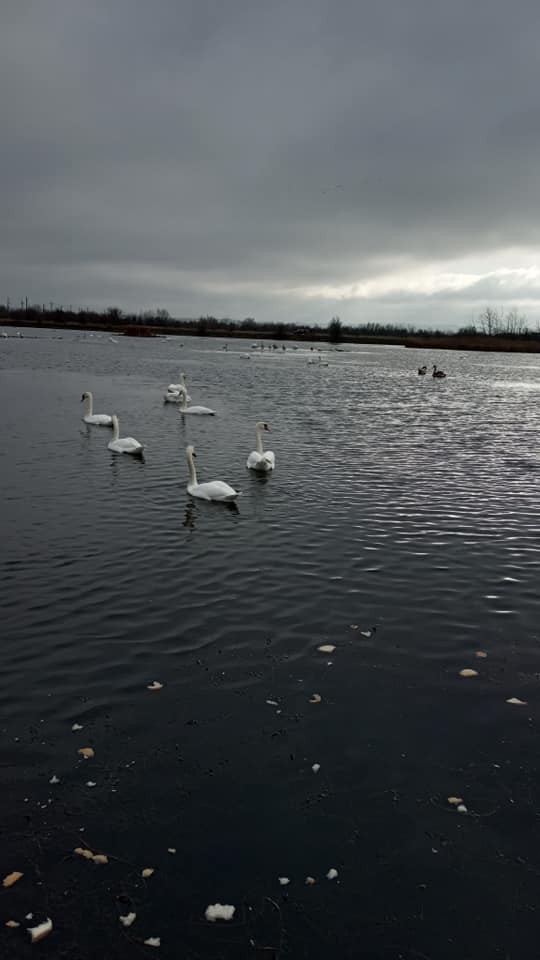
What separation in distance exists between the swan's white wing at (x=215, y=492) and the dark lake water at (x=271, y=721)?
290mm

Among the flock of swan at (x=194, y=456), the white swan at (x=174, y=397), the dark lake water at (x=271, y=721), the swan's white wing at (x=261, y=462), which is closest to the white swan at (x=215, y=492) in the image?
the flock of swan at (x=194, y=456)

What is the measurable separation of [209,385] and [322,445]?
81.4ft

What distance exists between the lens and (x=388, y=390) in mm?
48062

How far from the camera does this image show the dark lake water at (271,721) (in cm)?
487

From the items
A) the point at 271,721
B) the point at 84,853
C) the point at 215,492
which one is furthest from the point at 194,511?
the point at 84,853

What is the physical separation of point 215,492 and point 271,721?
28.8 ft

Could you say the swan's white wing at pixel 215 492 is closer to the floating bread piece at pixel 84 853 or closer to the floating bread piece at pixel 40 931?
the floating bread piece at pixel 84 853

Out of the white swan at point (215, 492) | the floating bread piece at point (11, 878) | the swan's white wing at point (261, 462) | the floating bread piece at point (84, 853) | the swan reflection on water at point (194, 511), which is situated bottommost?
the floating bread piece at point (11, 878)

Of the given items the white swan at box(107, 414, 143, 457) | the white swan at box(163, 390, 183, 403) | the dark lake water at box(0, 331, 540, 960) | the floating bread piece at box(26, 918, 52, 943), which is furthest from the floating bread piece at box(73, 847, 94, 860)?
the white swan at box(163, 390, 183, 403)

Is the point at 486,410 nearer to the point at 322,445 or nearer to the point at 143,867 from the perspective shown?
the point at 322,445

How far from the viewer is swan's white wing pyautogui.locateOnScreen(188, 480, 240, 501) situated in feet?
50.5

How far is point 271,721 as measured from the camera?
7082 mm

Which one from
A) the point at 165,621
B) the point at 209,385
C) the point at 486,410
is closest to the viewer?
the point at 165,621

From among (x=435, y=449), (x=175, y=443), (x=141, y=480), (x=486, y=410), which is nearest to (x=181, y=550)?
(x=141, y=480)
